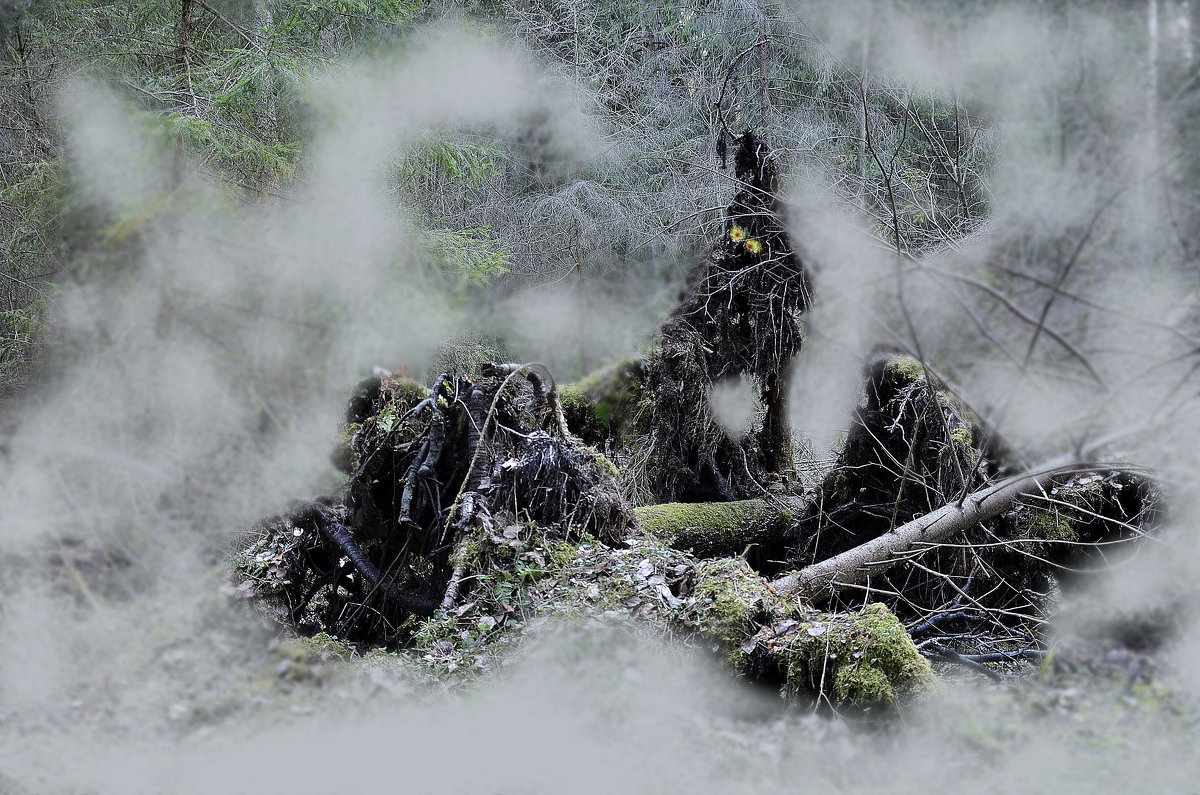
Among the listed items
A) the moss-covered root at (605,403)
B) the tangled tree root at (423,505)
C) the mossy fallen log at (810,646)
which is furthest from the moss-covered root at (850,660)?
the moss-covered root at (605,403)

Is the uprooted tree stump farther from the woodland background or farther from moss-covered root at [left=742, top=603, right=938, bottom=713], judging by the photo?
the woodland background

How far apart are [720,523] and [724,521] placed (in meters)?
0.04

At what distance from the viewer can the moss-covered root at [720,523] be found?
5.47 m

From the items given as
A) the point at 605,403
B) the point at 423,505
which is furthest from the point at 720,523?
the point at 423,505

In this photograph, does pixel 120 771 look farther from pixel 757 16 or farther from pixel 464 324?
pixel 757 16

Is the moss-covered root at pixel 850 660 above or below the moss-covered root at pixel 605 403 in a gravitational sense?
below

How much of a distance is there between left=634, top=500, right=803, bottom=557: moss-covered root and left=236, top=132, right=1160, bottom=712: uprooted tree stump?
16 mm

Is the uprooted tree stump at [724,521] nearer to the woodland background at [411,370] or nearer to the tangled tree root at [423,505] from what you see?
the tangled tree root at [423,505]

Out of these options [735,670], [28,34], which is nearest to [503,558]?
[735,670]

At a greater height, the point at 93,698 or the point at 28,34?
the point at 28,34

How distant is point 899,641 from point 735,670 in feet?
2.23

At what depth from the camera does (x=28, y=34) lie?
7652mm

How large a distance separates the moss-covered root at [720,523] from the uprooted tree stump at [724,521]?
0.02 m

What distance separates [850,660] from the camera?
10.9ft
